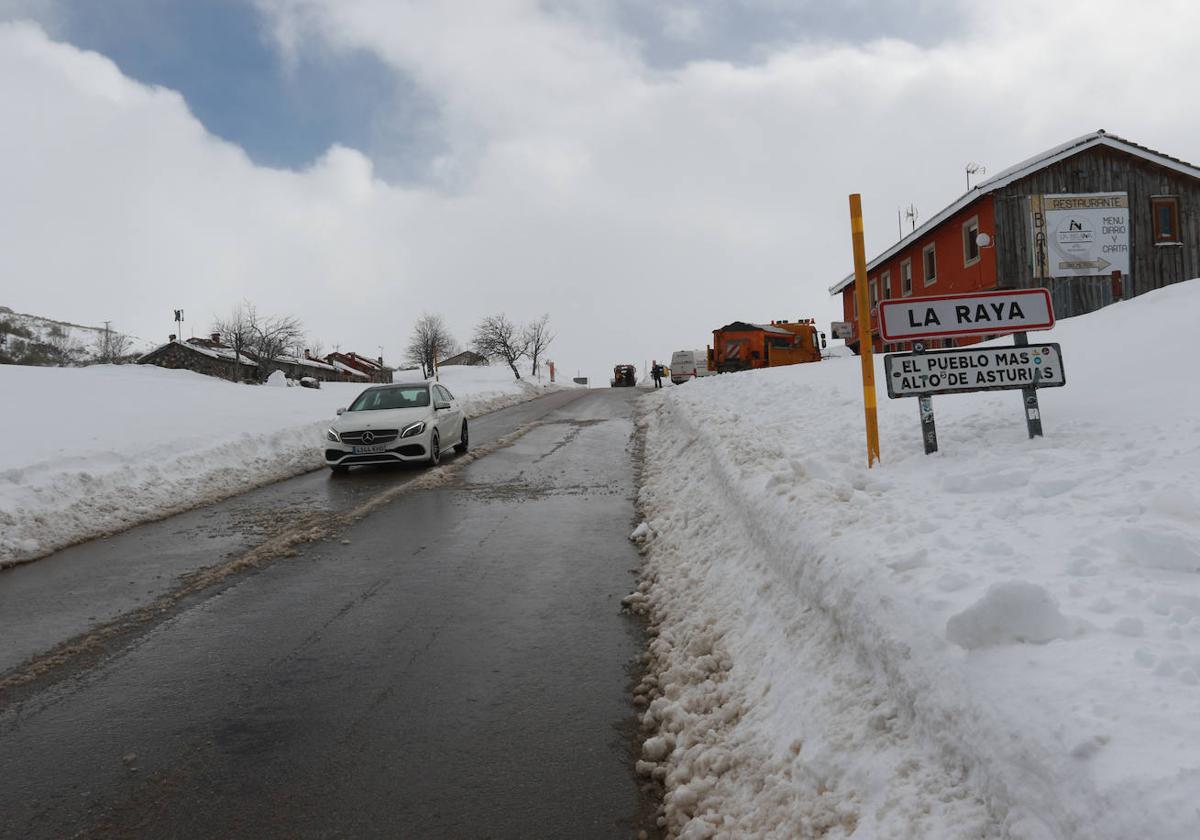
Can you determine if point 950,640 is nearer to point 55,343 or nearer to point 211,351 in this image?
point 211,351

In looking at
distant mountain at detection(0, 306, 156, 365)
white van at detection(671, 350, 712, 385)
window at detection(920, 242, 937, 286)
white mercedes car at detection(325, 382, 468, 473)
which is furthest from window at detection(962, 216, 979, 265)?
distant mountain at detection(0, 306, 156, 365)

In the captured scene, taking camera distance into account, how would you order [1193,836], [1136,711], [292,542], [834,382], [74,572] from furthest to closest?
[834,382]
[292,542]
[74,572]
[1136,711]
[1193,836]

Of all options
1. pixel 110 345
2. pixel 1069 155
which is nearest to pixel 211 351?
pixel 110 345

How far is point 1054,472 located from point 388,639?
4.14 meters

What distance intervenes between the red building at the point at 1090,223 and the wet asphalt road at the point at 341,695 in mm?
17441

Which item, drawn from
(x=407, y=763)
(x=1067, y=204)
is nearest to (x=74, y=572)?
(x=407, y=763)

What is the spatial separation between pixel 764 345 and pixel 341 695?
31.9 meters

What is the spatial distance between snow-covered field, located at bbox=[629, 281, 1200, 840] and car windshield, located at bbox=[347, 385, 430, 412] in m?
8.19

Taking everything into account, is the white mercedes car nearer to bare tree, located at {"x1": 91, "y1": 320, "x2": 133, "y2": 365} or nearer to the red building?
the red building

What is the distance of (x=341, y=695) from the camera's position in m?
3.99

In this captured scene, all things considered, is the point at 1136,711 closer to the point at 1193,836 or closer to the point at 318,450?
the point at 1193,836

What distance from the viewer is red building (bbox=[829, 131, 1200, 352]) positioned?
20.9 metres

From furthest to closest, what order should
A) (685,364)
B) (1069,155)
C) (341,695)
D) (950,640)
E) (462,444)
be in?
(685,364)
(1069,155)
(462,444)
(341,695)
(950,640)

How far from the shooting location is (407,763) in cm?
331
